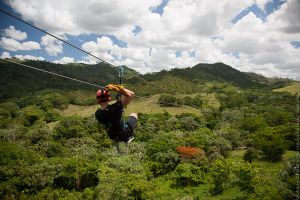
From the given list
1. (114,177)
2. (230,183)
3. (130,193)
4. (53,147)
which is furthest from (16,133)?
(230,183)

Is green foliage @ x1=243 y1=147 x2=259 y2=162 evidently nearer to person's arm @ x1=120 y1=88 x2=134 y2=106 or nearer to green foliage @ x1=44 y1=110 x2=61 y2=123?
person's arm @ x1=120 y1=88 x2=134 y2=106

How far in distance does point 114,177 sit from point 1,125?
53.2 metres

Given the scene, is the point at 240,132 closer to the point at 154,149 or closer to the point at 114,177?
the point at 154,149

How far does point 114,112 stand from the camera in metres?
6.80

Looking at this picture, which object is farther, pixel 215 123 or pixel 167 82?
pixel 167 82

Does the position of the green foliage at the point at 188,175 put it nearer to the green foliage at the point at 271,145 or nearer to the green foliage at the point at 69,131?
the green foliage at the point at 271,145

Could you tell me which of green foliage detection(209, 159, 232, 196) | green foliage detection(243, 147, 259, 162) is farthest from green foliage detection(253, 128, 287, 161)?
green foliage detection(209, 159, 232, 196)

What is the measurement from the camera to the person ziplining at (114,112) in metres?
6.47

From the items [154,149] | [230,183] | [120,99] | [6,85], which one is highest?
[6,85]

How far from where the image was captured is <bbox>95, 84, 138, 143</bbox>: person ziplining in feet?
21.2

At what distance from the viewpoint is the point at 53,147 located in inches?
1866

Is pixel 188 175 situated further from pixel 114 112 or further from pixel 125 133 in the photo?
pixel 114 112

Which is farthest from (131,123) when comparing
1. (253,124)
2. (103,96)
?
A: (253,124)

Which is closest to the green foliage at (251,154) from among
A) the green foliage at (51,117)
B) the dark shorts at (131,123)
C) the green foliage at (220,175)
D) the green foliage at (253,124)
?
the green foliage at (253,124)
